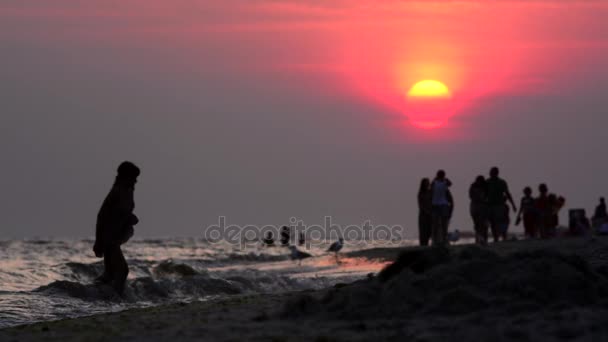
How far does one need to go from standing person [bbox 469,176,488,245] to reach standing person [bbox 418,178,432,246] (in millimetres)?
1256

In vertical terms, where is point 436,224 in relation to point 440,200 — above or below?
below

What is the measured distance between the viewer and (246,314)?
10.9 m

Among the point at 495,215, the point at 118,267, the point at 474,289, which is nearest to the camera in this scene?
the point at 474,289

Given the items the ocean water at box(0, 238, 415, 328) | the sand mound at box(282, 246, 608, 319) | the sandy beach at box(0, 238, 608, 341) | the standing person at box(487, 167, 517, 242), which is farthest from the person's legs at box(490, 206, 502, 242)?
the sand mound at box(282, 246, 608, 319)

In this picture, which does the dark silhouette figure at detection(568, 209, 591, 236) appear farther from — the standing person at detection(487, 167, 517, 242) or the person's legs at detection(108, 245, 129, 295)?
the person's legs at detection(108, 245, 129, 295)

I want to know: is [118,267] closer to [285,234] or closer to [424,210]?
[424,210]

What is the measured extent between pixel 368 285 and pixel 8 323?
235 inches

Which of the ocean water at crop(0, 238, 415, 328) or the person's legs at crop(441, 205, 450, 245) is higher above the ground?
the person's legs at crop(441, 205, 450, 245)

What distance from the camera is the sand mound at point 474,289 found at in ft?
30.4

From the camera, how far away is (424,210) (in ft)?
93.6

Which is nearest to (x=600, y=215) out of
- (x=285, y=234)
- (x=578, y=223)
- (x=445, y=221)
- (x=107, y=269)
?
(x=578, y=223)

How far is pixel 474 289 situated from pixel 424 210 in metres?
19.0

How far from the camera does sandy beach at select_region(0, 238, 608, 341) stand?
8.38m

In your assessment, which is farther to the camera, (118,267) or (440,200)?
(440,200)
